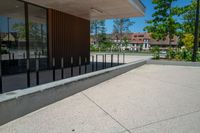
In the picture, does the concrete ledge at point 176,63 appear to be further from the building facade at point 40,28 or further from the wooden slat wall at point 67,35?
the wooden slat wall at point 67,35

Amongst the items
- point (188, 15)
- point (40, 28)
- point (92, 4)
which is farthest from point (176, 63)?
point (188, 15)

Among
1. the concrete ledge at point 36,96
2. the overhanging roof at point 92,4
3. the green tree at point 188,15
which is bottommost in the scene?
the concrete ledge at point 36,96

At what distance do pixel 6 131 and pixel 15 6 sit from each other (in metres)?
6.90

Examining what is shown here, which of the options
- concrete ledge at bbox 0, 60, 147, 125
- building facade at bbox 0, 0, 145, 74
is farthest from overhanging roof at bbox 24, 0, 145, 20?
concrete ledge at bbox 0, 60, 147, 125

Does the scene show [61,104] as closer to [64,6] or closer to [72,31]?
[64,6]

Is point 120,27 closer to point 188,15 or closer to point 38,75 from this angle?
point 188,15

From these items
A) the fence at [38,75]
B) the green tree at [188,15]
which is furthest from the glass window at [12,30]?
the green tree at [188,15]

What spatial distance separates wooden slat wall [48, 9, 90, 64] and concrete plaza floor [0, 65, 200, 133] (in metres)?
5.86

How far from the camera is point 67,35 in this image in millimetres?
11914

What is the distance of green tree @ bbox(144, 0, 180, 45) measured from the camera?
16.8 meters

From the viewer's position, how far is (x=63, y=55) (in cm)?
1168

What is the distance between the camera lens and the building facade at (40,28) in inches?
329

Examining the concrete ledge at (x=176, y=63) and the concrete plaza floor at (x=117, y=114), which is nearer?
the concrete plaza floor at (x=117, y=114)

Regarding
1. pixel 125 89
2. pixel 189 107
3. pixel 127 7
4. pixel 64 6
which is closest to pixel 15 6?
pixel 64 6
